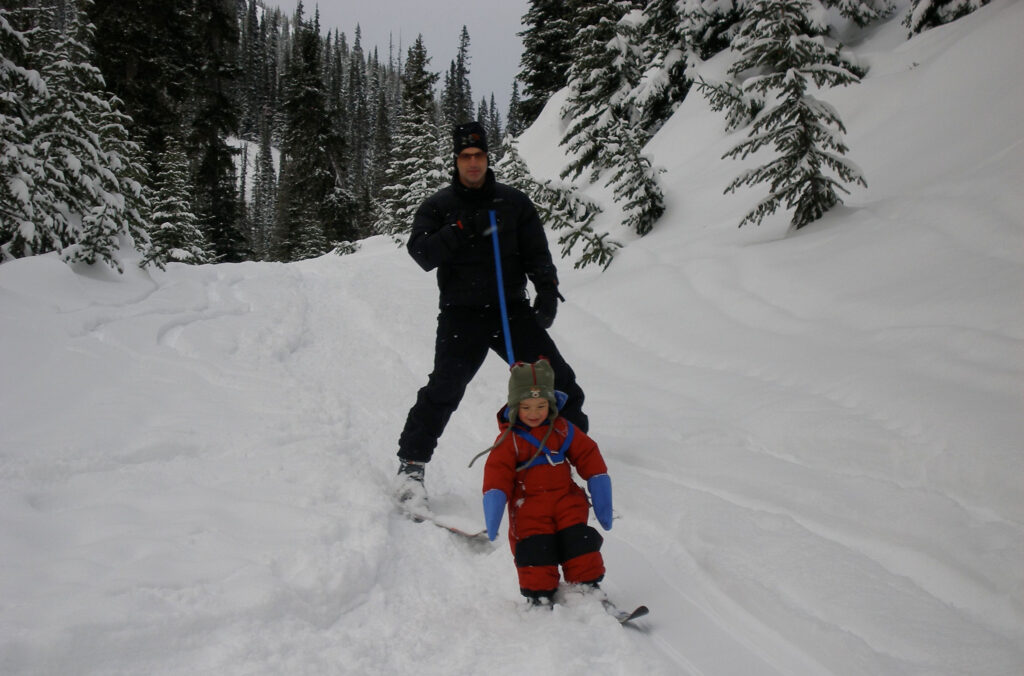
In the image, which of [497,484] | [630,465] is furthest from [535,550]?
[630,465]

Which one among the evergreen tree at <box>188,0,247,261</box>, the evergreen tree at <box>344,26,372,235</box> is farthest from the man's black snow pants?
the evergreen tree at <box>344,26,372,235</box>

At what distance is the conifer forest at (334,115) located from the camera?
752 cm

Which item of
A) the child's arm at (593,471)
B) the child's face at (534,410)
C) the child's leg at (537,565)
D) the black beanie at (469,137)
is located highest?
the black beanie at (469,137)

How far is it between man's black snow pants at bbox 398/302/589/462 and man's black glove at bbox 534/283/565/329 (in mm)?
77

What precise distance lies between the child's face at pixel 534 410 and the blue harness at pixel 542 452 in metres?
0.06

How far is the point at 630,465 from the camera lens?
14.0ft

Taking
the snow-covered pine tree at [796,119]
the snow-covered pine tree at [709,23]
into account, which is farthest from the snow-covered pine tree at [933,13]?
the snow-covered pine tree at [796,119]

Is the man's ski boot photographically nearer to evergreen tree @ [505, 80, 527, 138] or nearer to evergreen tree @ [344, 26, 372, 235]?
evergreen tree @ [505, 80, 527, 138]

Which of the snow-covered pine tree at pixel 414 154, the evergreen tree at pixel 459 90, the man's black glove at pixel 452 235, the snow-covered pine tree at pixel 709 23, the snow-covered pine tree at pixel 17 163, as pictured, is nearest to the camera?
the man's black glove at pixel 452 235

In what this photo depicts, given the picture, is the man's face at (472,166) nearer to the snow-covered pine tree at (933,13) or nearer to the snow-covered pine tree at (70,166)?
the snow-covered pine tree at (70,166)

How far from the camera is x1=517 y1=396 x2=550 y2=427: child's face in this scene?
2943 mm

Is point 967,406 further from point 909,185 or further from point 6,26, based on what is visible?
point 6,26

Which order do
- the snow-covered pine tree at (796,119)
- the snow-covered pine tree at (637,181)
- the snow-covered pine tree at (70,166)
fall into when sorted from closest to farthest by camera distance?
the snow-covered pine tree at (796,119)
the snow-covered pine tree at (70,166)
the snow-covered pine tree at (637,181)

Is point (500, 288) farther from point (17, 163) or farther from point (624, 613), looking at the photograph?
point (17, 163)
